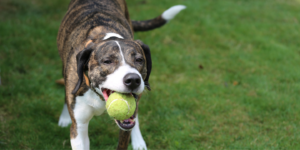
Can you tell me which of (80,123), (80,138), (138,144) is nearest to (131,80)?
(80,123)

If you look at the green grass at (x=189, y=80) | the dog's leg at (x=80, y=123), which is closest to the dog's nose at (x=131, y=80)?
the dog's leg at (x=80, y=123)

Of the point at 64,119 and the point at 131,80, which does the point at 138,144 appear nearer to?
the point at 64,119

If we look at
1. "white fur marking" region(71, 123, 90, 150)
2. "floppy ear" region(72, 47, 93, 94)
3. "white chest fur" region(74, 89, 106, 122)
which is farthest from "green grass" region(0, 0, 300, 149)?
"floppy ear" region(72, 47, 93, 94)

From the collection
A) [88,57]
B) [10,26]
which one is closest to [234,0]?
[10,26]

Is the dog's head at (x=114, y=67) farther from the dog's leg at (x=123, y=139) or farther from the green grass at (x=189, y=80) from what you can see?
the green grass at (x=189, y=80)

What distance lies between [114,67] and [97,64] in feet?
0.59

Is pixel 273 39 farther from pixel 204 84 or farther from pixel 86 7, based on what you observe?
pixel 86 7

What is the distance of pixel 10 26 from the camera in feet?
19.0

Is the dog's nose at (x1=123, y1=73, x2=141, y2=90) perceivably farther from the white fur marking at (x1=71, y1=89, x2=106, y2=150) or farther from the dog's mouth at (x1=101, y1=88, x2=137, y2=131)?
the white fur marking at (x1=71, y1=89, x2=106, y2=150)

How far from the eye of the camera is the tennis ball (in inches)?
91.4

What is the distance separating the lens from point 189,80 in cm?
496

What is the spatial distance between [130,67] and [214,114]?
211 centimetres

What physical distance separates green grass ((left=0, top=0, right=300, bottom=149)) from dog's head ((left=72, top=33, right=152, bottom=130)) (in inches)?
47.7

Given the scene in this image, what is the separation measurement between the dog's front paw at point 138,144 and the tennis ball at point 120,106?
3.92 ft
